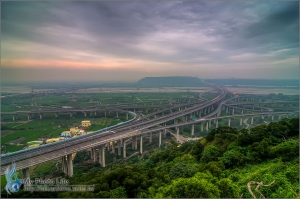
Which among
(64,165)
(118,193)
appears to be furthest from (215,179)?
(64,165)

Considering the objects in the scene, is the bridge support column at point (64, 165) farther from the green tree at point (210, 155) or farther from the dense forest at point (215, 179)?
the green tree at point (210, 155)

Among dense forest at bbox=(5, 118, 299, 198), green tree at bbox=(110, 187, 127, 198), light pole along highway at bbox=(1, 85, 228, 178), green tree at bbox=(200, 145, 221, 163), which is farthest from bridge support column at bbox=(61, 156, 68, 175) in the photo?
green tree at bbox=(200, 145, 221, 163)

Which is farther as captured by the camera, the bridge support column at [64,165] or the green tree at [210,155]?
the bridge support column at [64,165]

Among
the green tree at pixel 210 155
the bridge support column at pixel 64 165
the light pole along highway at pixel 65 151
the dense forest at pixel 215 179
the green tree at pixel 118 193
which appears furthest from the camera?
the bridge support column at pixel 64 165

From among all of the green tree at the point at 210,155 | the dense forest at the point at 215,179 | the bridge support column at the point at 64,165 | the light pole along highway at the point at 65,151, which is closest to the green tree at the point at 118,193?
the dense forest at the point at 215,179

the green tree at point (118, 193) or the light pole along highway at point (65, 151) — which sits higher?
the green tree at point (118, 193)

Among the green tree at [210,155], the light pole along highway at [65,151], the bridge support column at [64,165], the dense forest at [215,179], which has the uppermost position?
the dense forest at [215,179]

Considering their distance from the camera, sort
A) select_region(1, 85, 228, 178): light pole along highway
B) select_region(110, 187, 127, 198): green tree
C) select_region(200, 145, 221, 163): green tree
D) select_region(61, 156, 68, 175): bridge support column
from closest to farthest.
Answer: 1. select_region(110, 187, 127, 198): green tree
2. select_region(200, 145, 221, 163): green tree
3. select_region(1, 85, 228, 178): light pole along highway
4. select_region(61, 156, 68, 175): bridge support column

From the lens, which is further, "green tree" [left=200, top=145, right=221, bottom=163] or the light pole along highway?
the light pole along highway

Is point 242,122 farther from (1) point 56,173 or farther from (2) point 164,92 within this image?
(2) point 164,92

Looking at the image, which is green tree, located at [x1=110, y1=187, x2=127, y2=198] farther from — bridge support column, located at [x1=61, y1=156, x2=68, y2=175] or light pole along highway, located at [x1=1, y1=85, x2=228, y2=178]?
bridge support column, located at [x1=61, y1=156, x2=68, y2=175]

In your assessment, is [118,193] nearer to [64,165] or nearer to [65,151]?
[65,151]
